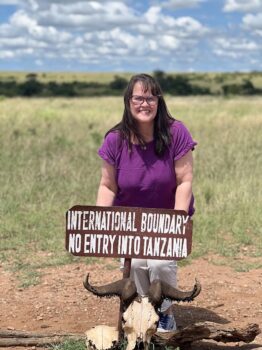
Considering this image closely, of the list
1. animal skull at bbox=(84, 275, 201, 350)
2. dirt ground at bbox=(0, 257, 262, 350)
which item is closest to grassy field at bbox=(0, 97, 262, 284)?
dirt ground at bbox=(0, 257, 262, 350)

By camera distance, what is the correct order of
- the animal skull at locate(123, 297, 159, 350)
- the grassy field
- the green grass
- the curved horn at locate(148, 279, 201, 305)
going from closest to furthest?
the animal skull at locate(123, 297, 159, 350) < the curved horn at locate(148, 279, 201, 305) < the green grass < the grassy field

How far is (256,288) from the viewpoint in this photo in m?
4.98

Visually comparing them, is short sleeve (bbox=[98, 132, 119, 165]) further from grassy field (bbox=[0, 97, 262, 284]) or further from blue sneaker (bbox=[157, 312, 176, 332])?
grassy field (bbox=[0, 97, 262, 284])

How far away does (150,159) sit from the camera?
3682 mm

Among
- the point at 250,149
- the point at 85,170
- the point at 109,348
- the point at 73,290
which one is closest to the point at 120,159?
the point at 109,348

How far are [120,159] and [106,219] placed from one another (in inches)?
18.0

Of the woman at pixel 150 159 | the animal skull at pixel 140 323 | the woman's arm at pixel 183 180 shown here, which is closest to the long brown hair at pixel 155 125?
the woman at pixel 150 159

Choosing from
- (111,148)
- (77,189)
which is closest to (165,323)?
(111,148)

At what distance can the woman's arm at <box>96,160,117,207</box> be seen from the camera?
3.78 meters

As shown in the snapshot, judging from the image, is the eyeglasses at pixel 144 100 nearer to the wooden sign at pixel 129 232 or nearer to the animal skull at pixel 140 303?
the wooden sign at pixel 129 232

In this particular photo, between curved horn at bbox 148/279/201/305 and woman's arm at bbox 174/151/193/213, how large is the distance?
490 mm

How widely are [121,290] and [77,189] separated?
16.8 ft

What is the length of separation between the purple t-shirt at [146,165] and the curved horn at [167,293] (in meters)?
0.55

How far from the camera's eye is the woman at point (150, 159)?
12.0ft
